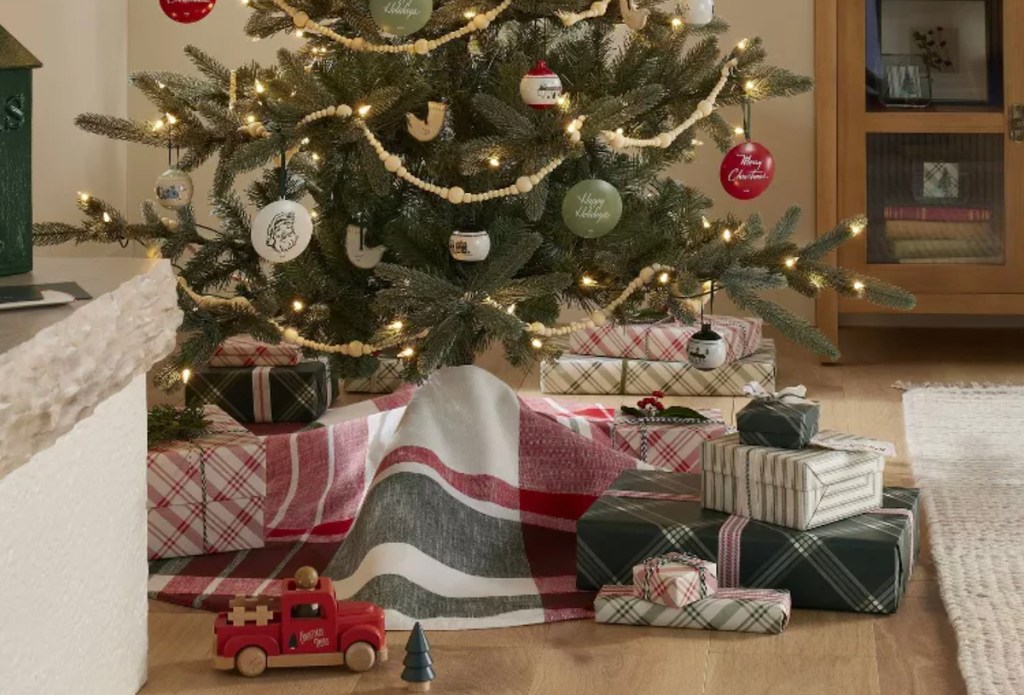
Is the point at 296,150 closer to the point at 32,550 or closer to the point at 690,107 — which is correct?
the point at 690,107

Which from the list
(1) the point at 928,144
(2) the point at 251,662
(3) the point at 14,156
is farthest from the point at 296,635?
(1) the point at 928,144

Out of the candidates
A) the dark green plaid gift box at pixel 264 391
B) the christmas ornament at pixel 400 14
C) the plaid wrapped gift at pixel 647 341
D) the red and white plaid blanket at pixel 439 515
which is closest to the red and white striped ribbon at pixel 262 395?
the dark green plaid gift box at pixel 264 391

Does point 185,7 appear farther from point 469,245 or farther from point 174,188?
point 469,245

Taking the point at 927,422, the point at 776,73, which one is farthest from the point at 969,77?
the point at 776,73

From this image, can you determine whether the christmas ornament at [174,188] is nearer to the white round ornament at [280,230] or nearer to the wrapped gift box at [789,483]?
the white round ornament at [280,230]

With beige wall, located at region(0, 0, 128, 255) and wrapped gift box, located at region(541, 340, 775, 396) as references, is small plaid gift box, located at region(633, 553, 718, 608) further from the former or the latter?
beige wall, located at region(0, 0, 128, 255)

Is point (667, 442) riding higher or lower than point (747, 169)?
lower

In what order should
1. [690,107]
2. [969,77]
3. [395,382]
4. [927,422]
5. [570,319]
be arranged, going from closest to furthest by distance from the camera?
[690,107] → [927,422] → [395,382] → [969,77] → [570,319]

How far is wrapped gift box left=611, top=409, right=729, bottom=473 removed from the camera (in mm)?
2625

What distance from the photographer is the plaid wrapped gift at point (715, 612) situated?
192cm

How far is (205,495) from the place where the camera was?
7.28 ft

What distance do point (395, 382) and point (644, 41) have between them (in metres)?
1.18

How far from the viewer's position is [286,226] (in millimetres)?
2160

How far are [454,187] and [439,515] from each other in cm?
47
